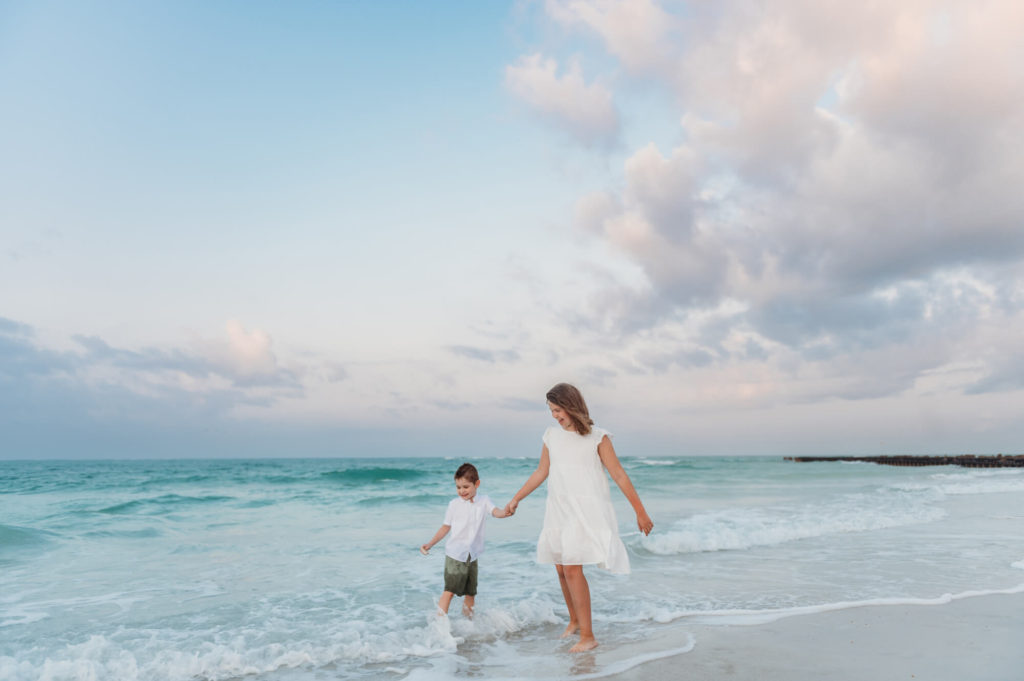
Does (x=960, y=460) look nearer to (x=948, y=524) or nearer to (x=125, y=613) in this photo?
(x=948, y=524)

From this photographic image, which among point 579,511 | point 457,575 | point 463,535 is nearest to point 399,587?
point 457,575

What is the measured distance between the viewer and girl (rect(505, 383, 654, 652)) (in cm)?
489

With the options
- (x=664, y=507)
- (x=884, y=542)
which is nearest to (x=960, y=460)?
(x=664, y=507)

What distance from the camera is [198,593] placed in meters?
7.64

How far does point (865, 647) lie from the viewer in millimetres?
4992

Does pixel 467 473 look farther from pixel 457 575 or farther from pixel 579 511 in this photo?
pixel 579 511

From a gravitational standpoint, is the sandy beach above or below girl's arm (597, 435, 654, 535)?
below

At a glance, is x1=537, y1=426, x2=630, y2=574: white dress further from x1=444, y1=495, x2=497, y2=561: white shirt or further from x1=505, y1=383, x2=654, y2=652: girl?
x1=444, y1=495, x2=497, y2=561: white shirt

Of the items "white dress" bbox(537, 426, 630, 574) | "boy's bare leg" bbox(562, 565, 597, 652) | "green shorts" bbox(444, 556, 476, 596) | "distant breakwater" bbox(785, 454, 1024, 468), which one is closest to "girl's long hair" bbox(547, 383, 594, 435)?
"white dress" bbox(537, 426, 630, 574)

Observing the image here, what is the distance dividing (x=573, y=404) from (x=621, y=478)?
2.17 feet

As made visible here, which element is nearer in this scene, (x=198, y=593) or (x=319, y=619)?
(x=319, y=619)

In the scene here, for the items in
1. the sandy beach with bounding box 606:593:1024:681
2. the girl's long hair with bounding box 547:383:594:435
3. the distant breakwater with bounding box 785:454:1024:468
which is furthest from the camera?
the distant breakwater with bounding box 785:454:1024:468

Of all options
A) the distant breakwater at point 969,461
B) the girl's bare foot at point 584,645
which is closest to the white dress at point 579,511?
the girl's bare foot at point 584,645

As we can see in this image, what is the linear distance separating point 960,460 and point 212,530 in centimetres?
7391
